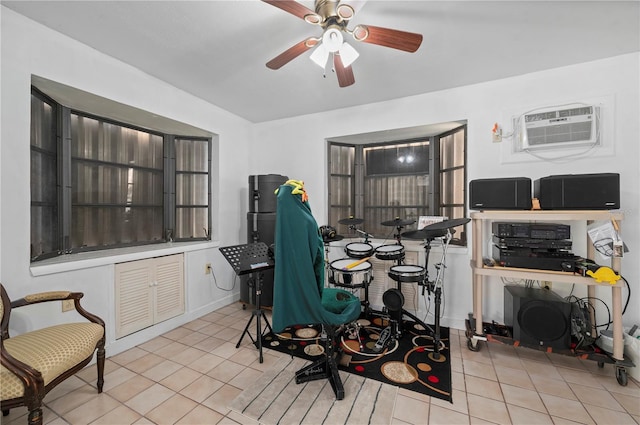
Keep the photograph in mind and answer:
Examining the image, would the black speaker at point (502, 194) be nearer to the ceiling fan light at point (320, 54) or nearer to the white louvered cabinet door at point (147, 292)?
the ceiling fan light at point (320, 54)

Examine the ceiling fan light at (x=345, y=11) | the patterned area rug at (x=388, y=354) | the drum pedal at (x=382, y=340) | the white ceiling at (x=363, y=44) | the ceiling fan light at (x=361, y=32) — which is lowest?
the patterned area rug at (x=388, y=354)

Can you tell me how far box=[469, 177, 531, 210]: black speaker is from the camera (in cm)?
213

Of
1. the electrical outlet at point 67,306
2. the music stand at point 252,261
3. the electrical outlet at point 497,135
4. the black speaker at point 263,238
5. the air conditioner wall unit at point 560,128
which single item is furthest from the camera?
the black speaker at point 263,238

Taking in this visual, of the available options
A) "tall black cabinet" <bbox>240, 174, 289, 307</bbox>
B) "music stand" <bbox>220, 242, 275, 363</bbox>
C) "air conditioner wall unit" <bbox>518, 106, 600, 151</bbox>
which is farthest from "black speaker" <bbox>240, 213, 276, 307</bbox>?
"air conditioner wall unit" <bbox>518, 106, 600, 151</bbox>

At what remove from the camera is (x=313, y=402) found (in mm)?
1714

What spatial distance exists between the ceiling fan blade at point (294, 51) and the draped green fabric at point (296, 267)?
0.88 meters

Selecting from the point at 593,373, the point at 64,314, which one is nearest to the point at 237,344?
the point at 64,314

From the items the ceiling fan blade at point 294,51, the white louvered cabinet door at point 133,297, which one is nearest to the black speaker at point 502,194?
the ceiling fan blade at point 294,51

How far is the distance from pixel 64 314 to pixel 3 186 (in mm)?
1038

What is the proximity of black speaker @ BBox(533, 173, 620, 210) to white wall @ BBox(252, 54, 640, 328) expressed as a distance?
1.50ft

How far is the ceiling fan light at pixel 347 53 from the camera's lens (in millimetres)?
1608

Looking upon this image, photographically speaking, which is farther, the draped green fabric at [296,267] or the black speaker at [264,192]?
the black speaker at [264,192]

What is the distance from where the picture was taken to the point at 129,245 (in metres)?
2.90

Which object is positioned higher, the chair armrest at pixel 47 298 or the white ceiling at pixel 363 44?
the white ceiling at pixel 363 44
